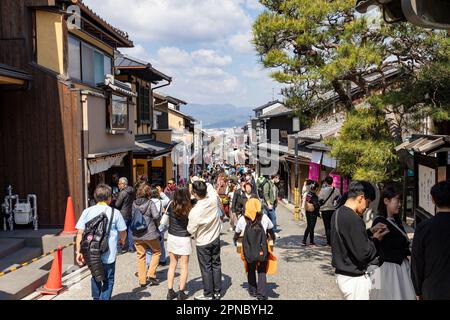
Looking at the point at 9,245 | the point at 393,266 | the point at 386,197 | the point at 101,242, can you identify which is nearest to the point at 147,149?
the point at 9,245

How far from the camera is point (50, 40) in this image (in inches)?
428

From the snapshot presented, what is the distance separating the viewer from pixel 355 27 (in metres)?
7.66

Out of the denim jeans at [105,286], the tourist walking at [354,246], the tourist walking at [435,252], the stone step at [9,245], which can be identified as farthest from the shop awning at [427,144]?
the stone step at [9,245]

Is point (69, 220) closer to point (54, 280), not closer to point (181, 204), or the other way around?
point (54, 280)

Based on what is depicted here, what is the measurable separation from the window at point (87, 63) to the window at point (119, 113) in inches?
31.9

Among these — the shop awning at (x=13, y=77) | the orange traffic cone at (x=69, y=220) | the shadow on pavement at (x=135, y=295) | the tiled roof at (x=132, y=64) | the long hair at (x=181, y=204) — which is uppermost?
the tiled roof at (x=132, y=64)

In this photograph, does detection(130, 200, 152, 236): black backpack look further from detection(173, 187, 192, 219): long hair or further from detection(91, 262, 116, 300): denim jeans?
detection(91, 262, 116, 300): denim jeans

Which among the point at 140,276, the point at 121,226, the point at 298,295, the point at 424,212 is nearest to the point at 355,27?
the point at 424,212

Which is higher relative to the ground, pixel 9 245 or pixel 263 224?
pixel 263 224

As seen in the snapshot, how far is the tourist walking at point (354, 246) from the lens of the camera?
14.5 feet

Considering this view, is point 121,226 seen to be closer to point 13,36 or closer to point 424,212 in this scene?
point 424,212

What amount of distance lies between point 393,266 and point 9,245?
7.16 metres

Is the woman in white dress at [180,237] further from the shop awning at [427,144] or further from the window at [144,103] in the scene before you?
the window at [144,103]

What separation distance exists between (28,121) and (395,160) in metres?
7.91
